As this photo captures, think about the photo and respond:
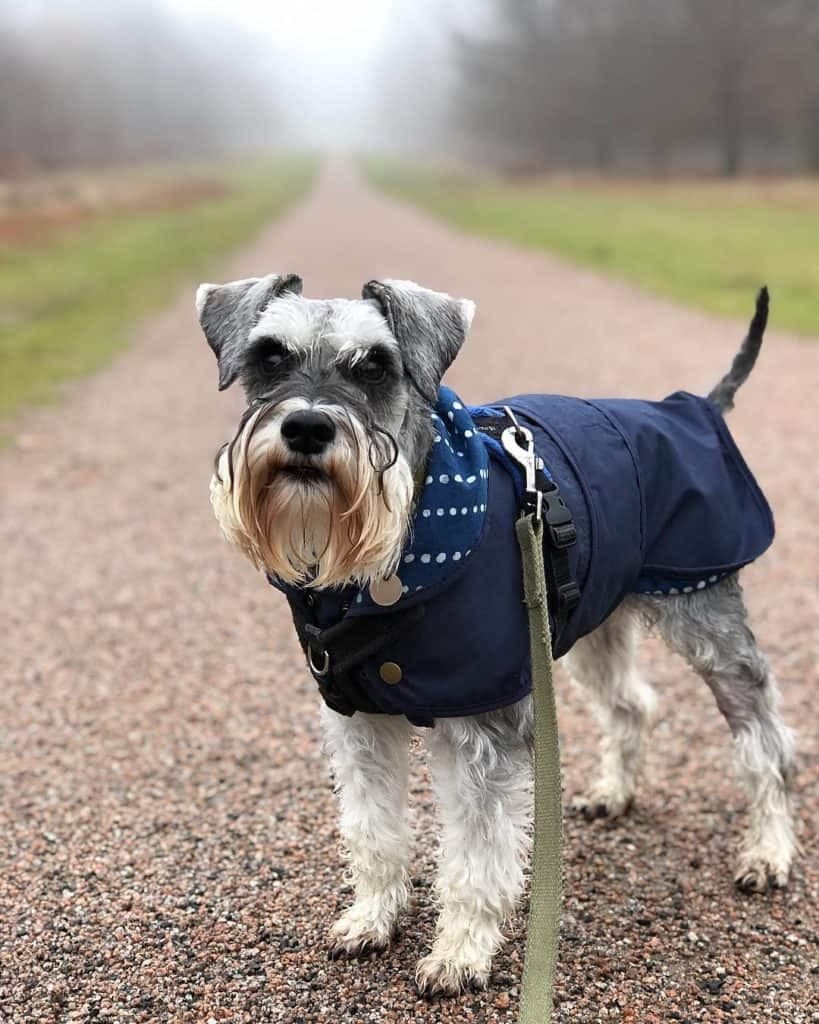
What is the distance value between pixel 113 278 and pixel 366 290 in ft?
69.9

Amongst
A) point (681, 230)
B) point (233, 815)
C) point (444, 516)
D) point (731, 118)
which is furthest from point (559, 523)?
point (731, 118)

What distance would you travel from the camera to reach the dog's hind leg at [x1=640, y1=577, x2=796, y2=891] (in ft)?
12.7

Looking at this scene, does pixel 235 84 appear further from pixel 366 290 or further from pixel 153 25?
pixel 366 290

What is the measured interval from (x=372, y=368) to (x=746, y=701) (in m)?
2.06

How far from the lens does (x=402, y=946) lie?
3.72 meters

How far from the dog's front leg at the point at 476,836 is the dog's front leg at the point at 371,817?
0.24 m

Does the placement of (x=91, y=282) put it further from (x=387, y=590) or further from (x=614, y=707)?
(x=387, y=590)

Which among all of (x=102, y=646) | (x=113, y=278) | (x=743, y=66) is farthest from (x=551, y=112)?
(x=102, y=646)

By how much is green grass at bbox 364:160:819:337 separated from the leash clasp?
12755 mm

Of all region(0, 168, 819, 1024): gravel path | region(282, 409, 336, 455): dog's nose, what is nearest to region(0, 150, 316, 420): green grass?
region(0, 168, 819, 1024): gravel path

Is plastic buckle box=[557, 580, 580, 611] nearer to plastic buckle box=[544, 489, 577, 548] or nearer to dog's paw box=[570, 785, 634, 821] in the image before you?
plastic buckle box=[544, 489, 577, 548]

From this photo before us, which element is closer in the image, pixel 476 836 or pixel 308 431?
pixel 308 431

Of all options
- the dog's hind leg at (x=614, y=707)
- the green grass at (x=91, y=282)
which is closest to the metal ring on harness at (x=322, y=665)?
the dog's hind leg at (x=614, y=707)

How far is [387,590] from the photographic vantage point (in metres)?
3.04
